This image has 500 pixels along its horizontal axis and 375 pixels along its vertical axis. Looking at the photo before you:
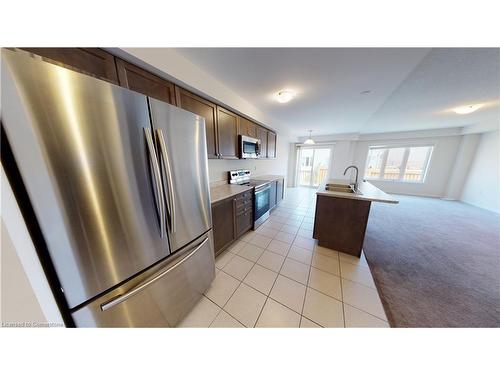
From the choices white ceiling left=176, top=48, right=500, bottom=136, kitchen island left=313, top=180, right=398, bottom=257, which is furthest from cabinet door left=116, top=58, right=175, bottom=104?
kitchen island left=313, top=180, right=398, bottom=257

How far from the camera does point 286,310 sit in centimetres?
132

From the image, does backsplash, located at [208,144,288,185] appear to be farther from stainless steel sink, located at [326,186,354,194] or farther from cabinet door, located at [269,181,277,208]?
stainless steel sink, located at [326,186,354,194]

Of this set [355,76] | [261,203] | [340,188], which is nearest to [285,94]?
[355,76]

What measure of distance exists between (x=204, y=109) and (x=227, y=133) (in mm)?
498

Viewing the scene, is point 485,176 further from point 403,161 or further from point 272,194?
point 272,194

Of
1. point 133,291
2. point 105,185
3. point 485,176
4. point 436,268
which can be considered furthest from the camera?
point 485,176

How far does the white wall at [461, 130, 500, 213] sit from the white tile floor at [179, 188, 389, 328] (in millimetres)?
5608

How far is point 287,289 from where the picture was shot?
1532 millimetres

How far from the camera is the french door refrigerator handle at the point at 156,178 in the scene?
0.88 meters
